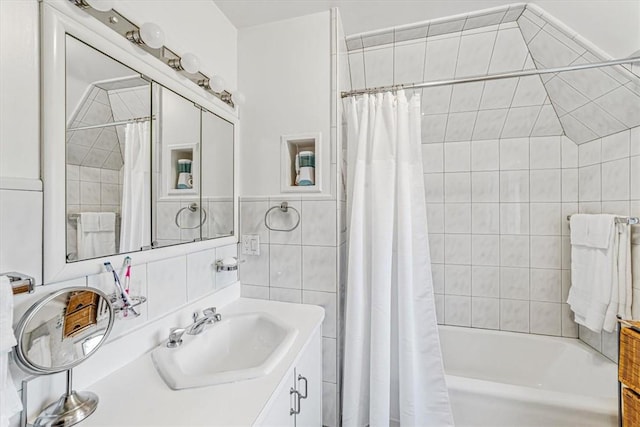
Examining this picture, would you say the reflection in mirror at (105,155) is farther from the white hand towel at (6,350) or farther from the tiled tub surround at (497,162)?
the tiled tub surround at (497,162)

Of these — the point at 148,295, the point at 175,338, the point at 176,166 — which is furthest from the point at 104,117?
the point at 175,338

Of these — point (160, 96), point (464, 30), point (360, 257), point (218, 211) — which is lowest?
point (360, 257)

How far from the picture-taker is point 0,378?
0.55 m

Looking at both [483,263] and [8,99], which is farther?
[483,263]

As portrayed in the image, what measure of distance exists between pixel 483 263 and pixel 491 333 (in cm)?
52

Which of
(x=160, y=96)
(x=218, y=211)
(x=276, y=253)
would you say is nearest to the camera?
(x=160, y=96)

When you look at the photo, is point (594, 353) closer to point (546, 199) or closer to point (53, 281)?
point (546, 199)

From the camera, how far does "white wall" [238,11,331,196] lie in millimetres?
1513

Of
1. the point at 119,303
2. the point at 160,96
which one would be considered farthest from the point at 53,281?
the point at 160,96

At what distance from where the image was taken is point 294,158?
1.62 metres

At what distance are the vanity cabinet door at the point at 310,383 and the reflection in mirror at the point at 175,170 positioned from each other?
2.44 ft

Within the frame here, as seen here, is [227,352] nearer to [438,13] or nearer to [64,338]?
[64,338]

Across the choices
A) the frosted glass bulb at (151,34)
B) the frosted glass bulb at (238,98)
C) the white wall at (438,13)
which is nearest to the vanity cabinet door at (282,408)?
the frosted glass bulb at (151,34)

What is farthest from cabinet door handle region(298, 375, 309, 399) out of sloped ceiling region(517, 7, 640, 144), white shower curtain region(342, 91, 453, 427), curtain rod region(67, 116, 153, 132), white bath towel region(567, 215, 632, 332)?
sloped ceiling region(517, 7, 640, 144)
